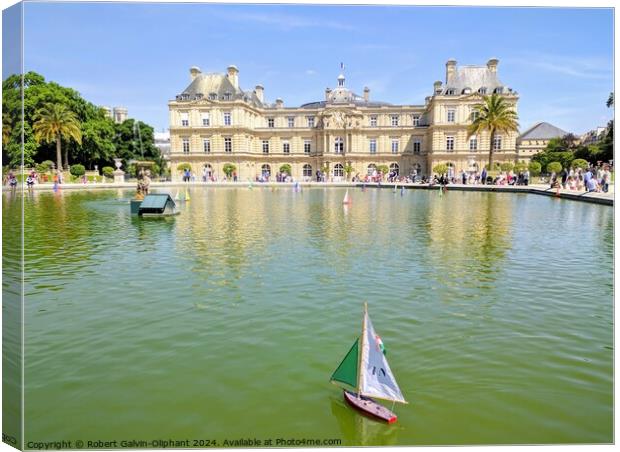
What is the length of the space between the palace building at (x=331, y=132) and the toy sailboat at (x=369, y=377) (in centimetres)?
5940

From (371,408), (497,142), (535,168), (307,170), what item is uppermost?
(497,142)

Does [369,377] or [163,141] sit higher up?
[163,141]

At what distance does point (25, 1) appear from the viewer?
13.8 ft

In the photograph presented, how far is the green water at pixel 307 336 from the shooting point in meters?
4.46

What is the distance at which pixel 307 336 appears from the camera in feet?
21.1

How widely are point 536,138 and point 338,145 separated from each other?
150 ft

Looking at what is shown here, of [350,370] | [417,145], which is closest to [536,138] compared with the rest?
[417,145]

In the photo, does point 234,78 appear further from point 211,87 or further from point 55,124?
point 55,124

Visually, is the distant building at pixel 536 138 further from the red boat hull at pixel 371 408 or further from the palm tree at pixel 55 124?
the red boat hull at pixel 371 408

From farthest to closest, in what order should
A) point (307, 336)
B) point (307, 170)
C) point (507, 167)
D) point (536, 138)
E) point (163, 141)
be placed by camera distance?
point (163, 141), point (536, 138), point (307, 170), point (507, 167), point (307, 336)

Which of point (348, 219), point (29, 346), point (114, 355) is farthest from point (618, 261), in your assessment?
point (348, 219)

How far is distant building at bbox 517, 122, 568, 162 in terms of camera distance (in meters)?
90.9

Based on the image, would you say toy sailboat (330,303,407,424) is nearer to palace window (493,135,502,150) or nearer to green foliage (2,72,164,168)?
green foliage (2,72,164,168)

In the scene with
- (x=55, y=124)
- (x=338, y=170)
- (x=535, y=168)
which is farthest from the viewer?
(x=338, y=170)
